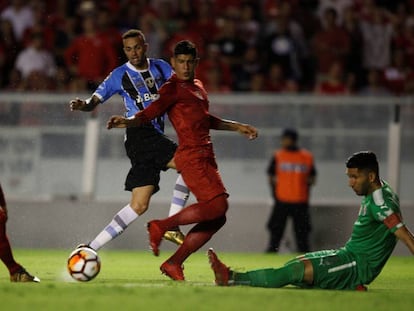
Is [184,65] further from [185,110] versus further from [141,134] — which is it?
[141,134]

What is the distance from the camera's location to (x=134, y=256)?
15.8m

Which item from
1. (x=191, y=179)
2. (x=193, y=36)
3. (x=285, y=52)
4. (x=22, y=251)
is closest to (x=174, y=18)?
(x=193, y=36)

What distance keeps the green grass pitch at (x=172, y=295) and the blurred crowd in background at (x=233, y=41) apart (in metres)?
5.93

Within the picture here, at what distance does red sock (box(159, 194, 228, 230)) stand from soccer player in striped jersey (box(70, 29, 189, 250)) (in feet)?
4.09

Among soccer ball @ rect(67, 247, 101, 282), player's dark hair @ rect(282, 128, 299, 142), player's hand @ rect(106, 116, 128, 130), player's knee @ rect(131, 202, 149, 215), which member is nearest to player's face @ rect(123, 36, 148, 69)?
player's knee @ rect(131, 202, 149, 215)

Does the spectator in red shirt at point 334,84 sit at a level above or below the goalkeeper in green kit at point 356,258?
above

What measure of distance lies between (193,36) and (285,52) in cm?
144

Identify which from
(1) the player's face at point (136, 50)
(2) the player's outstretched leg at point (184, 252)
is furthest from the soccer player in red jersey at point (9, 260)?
(1) the player's face at point (136, 50)

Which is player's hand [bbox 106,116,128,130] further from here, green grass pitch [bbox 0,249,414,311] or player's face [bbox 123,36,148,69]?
player's face [bbox 123,36,148,69]

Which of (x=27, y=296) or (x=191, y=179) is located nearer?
(x=27, y=296)

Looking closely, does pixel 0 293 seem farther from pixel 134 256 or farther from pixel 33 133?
pixel 33 133

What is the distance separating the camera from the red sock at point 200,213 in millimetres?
10695

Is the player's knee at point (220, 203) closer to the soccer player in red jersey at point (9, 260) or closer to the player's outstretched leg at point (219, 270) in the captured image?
the player's outstretched leg at point (219, 270)

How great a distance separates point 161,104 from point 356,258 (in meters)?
2.20
